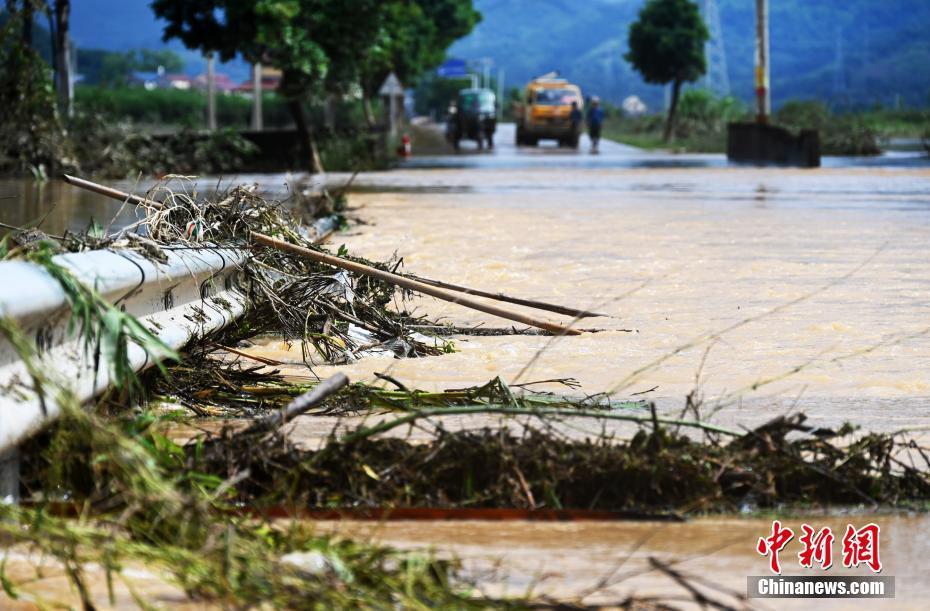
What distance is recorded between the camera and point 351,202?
20500 millimetres

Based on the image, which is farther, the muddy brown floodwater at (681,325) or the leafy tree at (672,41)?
the leafy tree at (672,41)

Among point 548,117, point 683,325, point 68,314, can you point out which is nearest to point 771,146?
point 548,117

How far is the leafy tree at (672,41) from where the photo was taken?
71.2 metres

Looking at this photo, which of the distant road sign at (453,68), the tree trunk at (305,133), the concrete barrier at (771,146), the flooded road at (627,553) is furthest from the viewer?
the distant road sign at (453,68)

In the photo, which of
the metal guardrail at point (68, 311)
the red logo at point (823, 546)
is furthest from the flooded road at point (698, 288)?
the red logo at point (823, 546)

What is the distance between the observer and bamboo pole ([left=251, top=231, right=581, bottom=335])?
18.5 ft

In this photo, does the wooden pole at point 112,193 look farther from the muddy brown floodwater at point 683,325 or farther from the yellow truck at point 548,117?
the yellow truck at point 548,117

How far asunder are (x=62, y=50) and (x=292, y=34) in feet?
17.5

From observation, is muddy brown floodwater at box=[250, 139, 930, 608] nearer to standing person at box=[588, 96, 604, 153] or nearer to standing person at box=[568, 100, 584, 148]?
standing person at box=[588, 96, 604, 153]

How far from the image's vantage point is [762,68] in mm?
41750

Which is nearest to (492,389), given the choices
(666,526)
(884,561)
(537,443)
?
(537,443)

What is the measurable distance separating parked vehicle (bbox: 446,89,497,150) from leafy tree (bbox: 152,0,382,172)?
2387 cm

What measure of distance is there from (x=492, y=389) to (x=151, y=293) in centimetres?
116
